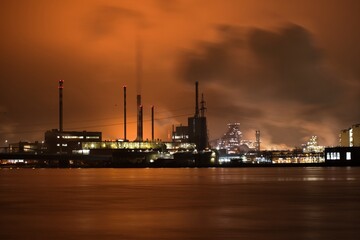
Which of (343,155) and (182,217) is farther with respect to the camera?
(343,155)

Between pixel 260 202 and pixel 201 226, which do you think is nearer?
pixel 201 226

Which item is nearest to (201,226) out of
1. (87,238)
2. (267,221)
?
(267,221)

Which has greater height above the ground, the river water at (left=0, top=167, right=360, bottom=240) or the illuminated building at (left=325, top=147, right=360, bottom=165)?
the illuminated building at (left=325, top=147, right=360, bottom=165)

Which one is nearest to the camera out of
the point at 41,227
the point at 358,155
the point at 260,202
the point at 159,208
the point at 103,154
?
the point at 41,227

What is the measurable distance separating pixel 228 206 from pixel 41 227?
11.3 m

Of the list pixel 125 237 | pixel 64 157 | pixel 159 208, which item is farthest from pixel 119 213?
pixel 64 157

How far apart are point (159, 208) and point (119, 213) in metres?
3.04

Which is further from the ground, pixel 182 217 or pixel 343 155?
pixel 343 155

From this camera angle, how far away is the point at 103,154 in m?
199

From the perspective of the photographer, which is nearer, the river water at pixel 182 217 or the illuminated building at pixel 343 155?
the river water at pixel 182 217

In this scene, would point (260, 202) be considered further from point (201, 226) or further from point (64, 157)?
point (64, 157)

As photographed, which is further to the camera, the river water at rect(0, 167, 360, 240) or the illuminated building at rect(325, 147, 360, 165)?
the illuminated building at rect(325, 147, 360, 165)

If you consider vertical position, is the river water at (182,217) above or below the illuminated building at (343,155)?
below

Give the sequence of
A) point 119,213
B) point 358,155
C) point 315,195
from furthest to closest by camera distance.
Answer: point 358,155 → point 315,195 → point 119,213
